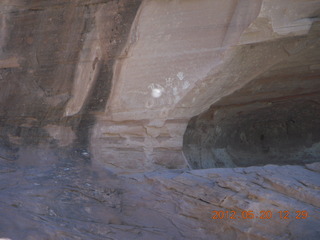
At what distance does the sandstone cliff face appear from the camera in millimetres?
2859

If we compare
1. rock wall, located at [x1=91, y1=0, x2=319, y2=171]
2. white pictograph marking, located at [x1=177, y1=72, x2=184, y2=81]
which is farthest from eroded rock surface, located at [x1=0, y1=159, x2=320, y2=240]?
white pictograph marking, located at [x1=177, y1=72, x2=184, y2=81]

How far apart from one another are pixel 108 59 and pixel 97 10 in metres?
0.44

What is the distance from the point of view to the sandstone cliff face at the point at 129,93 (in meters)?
2.86

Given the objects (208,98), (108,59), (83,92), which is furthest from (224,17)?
(83,92)

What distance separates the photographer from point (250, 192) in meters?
2.66

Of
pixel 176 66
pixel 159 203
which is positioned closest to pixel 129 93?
pixel 176 66

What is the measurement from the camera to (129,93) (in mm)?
3479
